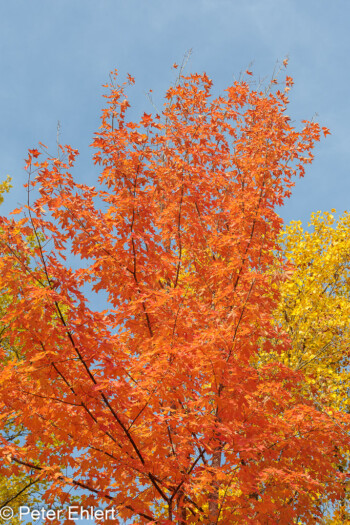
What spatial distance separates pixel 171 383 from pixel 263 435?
176 cm

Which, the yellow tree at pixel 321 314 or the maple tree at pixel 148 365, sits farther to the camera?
the yellow tree at pixel 321 314

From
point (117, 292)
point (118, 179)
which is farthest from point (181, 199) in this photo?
point (117, 292)

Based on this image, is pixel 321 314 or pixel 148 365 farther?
pixel 321 314

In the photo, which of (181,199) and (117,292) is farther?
(181,199)

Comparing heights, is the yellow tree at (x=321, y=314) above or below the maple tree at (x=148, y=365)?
above

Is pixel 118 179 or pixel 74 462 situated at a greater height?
pixel 118 179

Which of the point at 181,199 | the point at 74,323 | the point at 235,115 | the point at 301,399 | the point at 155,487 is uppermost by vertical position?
the point at 235,115

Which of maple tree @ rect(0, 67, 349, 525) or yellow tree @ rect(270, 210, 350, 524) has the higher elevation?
yellow tree @ rect(270, 210, 350, 524)

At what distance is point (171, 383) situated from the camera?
4.82 metres

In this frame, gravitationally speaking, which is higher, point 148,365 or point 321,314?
point 321,314

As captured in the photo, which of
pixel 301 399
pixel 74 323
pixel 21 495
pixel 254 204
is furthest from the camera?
pixel 21 495

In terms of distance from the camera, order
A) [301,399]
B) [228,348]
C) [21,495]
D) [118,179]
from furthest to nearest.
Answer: [21,495] → [301,399] → [118,179] → [228,348]

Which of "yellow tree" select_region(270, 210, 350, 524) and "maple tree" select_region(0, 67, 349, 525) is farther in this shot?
"yellow tree" select_region(270, 210, 350, 524)

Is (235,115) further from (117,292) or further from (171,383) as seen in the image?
(171,383)
